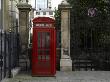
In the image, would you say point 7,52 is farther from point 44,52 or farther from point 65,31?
point 65,31

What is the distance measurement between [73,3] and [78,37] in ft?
21.3

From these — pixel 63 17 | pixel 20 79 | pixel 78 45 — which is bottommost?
pixel 20 79

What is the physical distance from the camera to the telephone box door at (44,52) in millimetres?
16047

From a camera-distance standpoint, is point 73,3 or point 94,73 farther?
point 73,3

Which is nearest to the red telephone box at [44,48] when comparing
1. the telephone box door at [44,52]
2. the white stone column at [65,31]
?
the telephone box door at [44,52]

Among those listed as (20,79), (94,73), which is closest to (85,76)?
(94,73)

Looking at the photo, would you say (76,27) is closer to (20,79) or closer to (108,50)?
(108,50)

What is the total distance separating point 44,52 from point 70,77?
4.60 feet

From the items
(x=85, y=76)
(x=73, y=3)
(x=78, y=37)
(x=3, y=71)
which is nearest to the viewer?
(x=3, y=71)

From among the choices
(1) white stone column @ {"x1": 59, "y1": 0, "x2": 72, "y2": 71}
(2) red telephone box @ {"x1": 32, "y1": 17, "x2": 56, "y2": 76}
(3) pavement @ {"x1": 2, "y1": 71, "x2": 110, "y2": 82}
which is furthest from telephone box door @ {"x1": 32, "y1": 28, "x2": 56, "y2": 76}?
(1) white stone column @ {"x1": 59, "y1": 0, "x2": 72, "y2": 71}

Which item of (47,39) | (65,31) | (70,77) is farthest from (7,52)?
(65,31)

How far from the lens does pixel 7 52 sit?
1503 cm

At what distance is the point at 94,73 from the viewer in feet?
55.4

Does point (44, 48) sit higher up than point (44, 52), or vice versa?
point (44, 48)
